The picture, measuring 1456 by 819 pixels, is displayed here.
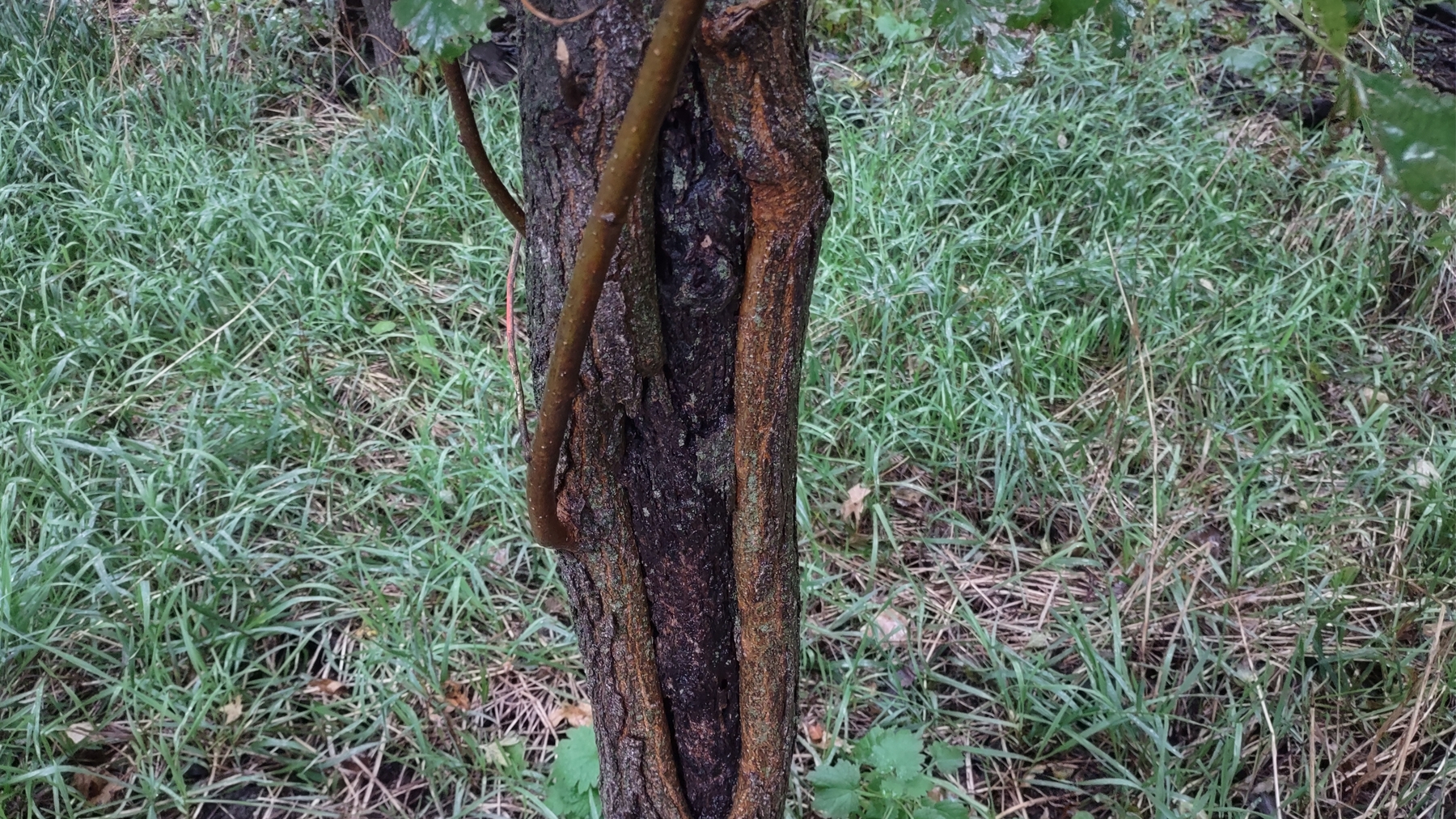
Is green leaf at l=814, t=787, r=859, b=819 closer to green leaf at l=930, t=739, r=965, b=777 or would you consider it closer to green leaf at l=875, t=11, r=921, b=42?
green leaf at l=930, t=739, r=965, b=777

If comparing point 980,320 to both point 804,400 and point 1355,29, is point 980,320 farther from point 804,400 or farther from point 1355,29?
point 1355,29

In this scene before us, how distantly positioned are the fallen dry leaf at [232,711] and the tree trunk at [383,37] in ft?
7.95

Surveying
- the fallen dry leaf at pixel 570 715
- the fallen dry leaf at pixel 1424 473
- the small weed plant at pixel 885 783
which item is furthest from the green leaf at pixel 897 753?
the fallen dry leaf at pixel 1424 473

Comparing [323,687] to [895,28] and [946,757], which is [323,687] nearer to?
[946,757]

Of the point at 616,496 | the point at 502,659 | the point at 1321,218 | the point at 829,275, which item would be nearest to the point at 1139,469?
the point at 829,275

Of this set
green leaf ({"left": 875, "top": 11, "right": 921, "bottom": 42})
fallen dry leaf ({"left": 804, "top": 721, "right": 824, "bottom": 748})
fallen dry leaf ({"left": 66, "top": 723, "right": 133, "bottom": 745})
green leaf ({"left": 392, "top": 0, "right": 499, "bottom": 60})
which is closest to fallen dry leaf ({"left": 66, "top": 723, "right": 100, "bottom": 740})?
fallen dry leaf ({"left": 66, "top": 723, "right": 133, "bottom": 745})

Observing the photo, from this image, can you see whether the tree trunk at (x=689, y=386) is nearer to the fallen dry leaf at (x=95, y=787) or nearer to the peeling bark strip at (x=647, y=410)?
the peeling bark strip at (x=647, y=410)

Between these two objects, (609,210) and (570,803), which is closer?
(609,210)

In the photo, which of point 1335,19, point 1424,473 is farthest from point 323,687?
point 1424,473

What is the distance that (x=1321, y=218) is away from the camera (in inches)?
98.4

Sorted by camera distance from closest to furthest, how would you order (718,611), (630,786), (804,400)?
(718,611) < (630,786) < (804,400)

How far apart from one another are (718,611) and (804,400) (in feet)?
4.08

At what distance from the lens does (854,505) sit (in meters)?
1.89

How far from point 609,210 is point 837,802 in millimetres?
991
